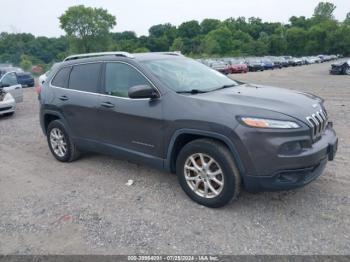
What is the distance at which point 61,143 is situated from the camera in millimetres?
5906

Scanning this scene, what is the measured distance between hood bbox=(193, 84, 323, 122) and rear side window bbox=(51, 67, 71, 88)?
2.62 m

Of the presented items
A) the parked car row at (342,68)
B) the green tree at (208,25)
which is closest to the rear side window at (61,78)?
the parked car row at (342,68)

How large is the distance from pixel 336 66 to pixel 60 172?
27097 millimetres

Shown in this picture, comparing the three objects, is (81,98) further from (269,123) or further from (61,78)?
(269,123)

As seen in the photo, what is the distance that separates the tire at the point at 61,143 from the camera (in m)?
5.77

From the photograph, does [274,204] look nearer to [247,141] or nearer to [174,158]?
[247,141]

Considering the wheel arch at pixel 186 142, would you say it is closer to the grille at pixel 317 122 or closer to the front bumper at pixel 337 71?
the grille at pixel 317 122

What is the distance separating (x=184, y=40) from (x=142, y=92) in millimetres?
111010

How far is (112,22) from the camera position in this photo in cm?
8625

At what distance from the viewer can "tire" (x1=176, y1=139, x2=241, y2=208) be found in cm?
374

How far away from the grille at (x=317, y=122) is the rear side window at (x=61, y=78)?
3.82 metres

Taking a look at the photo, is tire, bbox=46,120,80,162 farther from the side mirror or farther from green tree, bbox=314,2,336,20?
green tree, bbox=314,2,336,20

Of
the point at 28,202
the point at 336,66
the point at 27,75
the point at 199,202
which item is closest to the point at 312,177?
the point at 199,202

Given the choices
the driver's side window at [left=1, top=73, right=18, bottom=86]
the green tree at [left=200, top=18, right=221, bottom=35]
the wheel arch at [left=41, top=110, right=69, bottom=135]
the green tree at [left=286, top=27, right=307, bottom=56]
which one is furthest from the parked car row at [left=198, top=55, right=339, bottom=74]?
the green tree at [left=200, top=18, right=221, bottom=35]
